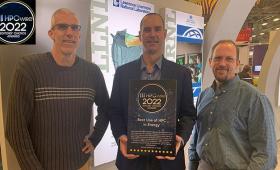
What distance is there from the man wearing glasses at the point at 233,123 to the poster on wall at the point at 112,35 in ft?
2.84

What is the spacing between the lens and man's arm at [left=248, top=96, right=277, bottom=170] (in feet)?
6.09

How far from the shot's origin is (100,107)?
213 cm

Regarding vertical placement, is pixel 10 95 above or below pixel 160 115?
above

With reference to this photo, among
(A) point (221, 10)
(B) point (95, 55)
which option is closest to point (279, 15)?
(A) point (221, 10)

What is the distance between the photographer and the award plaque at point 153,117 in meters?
1.77

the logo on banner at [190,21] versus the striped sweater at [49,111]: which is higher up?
the logo on banner at [190,21]

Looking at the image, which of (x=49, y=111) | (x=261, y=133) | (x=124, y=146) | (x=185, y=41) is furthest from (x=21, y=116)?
(x=185, y=41)

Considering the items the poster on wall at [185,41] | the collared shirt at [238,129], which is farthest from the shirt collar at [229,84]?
the poster on wall at [185,41]

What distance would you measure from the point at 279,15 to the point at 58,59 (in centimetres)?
1945

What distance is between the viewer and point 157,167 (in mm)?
1903

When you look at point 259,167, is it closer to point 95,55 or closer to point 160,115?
point 160,115

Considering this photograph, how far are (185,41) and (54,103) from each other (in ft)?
8.26

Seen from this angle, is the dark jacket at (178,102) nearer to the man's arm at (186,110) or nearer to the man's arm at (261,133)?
the man's arm at (186,110)

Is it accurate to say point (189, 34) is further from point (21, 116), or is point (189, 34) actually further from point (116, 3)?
point (21, 116)
